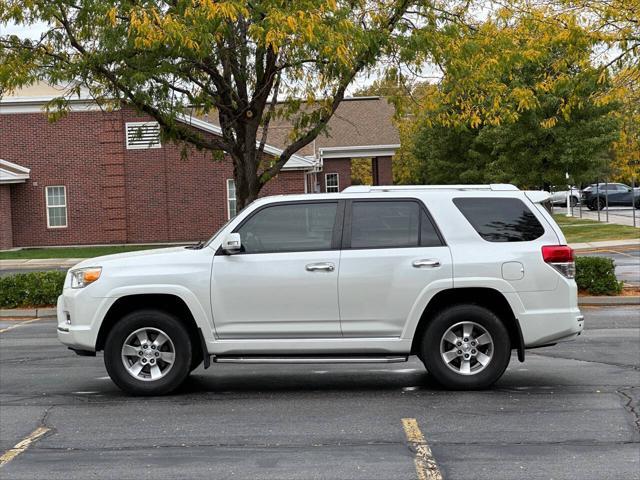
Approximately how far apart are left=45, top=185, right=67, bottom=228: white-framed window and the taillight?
30175 millimetres

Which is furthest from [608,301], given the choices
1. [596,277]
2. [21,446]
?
[21,446]

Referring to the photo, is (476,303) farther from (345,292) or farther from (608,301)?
(608,301)

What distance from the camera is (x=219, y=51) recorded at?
48.9 ft

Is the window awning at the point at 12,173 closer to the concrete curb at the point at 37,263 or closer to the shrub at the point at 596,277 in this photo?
the concrete curb at the point at 37,263

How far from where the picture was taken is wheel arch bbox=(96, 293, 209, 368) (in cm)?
871

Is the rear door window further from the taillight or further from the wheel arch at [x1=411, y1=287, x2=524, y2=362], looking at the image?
the taillight

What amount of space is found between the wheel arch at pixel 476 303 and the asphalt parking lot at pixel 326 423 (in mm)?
493

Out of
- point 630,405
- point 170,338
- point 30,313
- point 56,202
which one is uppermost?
point 56,202

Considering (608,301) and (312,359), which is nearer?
(312,359)

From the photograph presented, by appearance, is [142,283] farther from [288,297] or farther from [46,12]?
[46,12]

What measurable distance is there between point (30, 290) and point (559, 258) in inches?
431

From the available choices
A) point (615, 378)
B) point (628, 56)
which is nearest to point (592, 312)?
point (628, 56)

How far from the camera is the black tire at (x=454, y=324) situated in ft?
27.6

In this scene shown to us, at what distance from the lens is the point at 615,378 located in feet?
30.0
